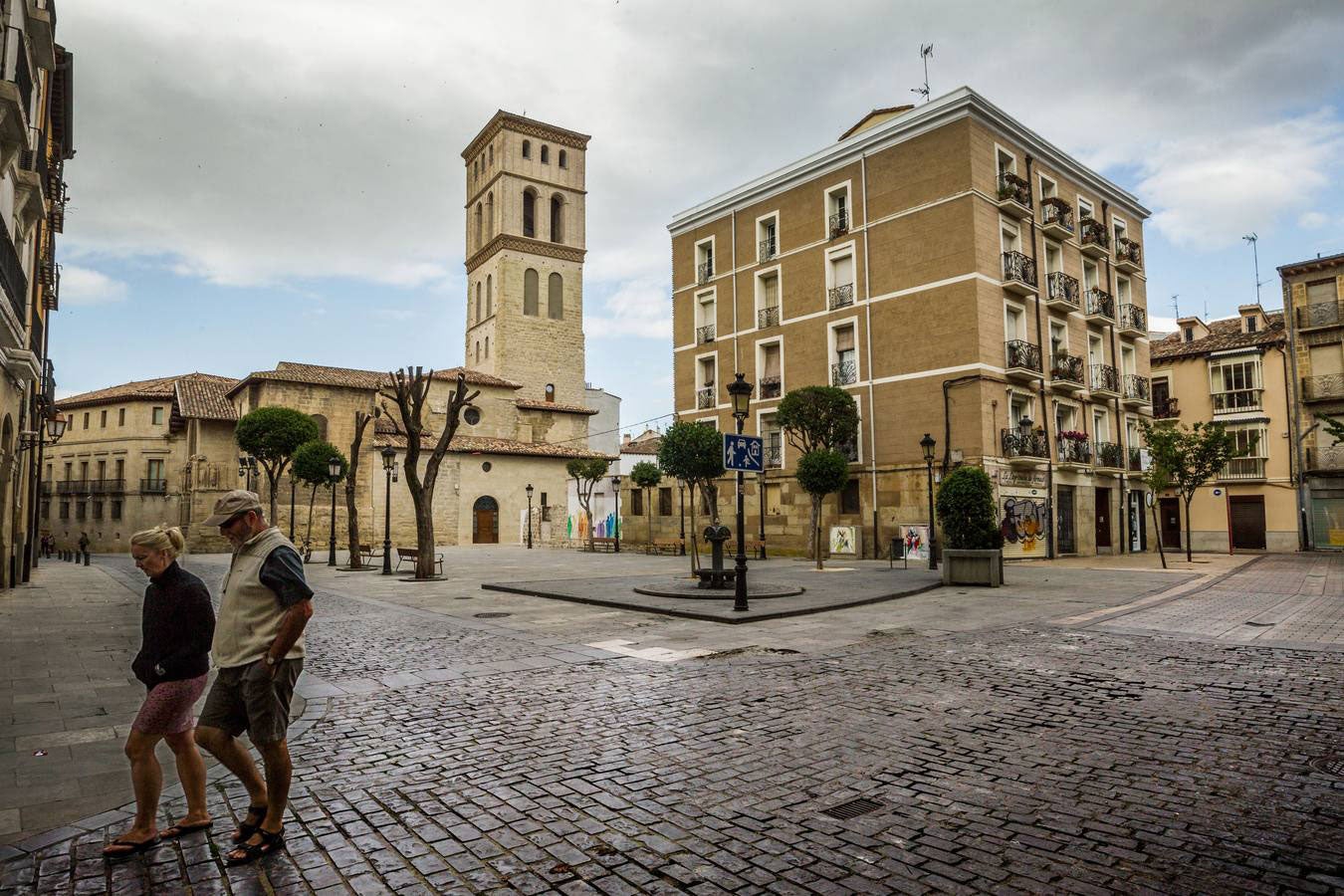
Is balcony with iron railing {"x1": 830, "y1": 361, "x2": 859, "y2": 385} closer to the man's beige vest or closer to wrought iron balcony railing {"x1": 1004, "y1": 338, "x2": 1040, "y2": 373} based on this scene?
wrought iron balcony railing {"x1": 1004, "y1": 338, "x2": 1040, "y2": 373}

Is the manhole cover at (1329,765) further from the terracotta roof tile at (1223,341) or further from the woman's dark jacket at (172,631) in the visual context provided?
the terracotta roof tile at (1223,341)

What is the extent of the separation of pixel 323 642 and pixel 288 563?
22.4ft

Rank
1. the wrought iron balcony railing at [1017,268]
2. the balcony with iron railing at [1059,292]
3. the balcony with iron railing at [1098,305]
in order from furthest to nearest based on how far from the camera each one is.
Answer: the balcony with iron railing at [1098,305]
the balcony with iron railing at [1059,292]
the wrought iron balcony railing at [1017,268]

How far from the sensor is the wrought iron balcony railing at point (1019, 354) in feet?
83.6

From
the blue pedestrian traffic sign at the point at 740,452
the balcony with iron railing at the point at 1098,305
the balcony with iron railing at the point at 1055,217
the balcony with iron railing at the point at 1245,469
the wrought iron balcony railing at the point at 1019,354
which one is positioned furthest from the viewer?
the balcony with iron railing at the point at 1245,469

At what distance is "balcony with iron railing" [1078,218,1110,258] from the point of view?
29609mm

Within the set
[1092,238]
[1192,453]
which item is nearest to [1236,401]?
[1092,238]

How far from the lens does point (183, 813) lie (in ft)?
13.0

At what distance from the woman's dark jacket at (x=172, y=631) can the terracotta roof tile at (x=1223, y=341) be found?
41.6 metres

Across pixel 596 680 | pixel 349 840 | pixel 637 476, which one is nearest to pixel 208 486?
pixel 637 476

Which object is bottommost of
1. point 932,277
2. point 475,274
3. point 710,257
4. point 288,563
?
point 288,563

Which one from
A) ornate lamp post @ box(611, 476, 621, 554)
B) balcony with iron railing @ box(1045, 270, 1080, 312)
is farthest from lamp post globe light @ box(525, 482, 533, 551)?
balcony with iron railing @ box(1045, 270, 1080, 312)

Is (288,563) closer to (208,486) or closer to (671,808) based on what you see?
(671,808)

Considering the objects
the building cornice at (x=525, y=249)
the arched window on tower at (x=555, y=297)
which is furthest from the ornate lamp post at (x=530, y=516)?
the building cornice at (x=525, y=249)
